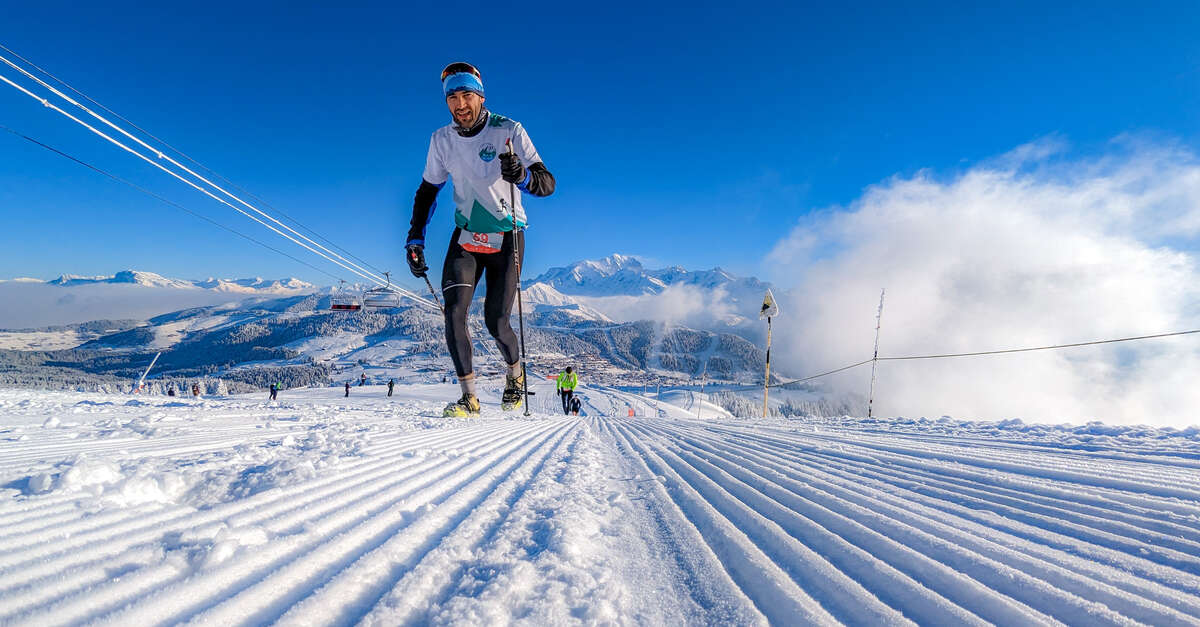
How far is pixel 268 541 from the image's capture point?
1.16m

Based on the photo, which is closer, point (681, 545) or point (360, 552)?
point (360, 552)


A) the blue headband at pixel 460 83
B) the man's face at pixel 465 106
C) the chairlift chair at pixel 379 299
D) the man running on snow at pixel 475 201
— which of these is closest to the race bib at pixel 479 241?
the man running on snow at pixel 475 201

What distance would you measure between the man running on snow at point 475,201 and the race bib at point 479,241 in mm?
11

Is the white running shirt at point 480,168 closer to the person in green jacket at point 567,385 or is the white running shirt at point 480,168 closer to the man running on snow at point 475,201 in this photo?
the man running on snow at point 475,201

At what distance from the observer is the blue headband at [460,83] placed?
14.5 feet

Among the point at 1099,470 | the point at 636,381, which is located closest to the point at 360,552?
the point at 1099,470

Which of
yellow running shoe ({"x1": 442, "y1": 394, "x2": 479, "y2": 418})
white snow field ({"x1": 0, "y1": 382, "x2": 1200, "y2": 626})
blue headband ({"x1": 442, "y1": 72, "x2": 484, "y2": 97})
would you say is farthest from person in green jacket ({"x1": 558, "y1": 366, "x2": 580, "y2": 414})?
white snow field ({"x1": 0, "y1": 382, "x2": 1200, "y2": 626})

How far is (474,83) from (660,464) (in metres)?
4.04

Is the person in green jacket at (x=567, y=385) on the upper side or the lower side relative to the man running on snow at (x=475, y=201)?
lower

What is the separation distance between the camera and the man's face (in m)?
4.46

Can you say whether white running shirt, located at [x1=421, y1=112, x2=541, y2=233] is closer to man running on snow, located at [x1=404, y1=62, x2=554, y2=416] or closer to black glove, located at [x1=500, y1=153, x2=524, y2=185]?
man running on snow, located at [x1=404, y1=62, x2=554, y2=416]

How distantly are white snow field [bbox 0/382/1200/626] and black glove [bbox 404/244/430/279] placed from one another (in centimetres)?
281

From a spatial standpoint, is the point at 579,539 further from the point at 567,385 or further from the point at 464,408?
the point at 567,385

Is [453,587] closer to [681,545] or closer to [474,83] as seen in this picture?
[681,545]
